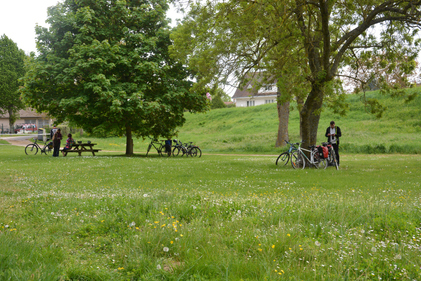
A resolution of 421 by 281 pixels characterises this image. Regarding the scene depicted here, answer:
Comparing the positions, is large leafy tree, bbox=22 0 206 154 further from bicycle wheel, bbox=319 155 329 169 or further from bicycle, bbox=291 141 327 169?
bicycle wheel, bbox=319 155 329 169

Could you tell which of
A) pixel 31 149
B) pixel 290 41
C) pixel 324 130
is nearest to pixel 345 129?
pixel 324 130

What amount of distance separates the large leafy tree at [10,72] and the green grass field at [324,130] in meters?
18.5

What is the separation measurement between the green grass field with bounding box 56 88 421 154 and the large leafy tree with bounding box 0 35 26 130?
18543 millimetres

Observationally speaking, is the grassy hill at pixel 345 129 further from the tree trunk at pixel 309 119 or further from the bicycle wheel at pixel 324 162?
the bicycle wheel at pixel 324 162

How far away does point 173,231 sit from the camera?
438 centimetres

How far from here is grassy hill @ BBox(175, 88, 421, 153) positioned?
29.2 m

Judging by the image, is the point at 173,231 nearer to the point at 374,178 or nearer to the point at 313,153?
the point at 374,178

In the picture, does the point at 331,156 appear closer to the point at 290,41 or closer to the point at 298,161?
the point at 298,161

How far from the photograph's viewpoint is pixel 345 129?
39.3 meters

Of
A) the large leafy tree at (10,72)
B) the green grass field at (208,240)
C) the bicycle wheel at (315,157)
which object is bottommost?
the green grass field at (208,240)

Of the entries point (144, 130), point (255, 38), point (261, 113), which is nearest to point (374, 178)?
point (255, 38)

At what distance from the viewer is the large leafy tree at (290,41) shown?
520 inches

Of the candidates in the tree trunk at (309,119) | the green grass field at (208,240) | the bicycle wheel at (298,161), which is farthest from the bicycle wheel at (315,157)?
the green grass field at (208,240)

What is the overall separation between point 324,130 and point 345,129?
8.23 ft
